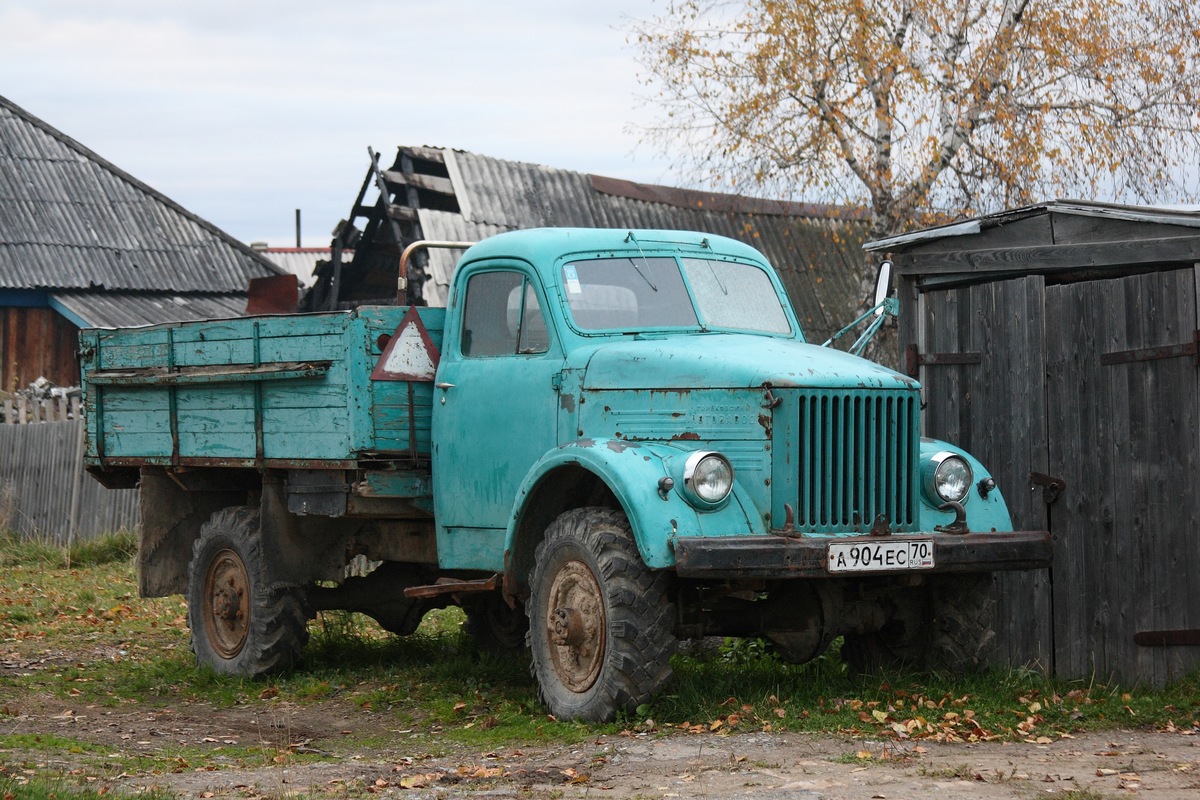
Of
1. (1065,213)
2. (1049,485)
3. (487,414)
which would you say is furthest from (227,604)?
(1065,213)

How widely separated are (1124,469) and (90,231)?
2042 cm

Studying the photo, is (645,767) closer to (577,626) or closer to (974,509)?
(577,626)

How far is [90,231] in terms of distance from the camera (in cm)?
2494

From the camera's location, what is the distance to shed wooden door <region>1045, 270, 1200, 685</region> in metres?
7.86

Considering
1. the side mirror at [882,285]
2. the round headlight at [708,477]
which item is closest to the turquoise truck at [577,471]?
the round headlight at [708,477]

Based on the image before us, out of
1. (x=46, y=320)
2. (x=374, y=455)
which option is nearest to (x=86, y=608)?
(x=374, y=455)

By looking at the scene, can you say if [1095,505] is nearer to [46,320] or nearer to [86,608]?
[86,608]

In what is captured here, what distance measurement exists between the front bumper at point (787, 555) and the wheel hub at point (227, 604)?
13.3 feet

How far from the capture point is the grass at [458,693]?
6746 millimetres

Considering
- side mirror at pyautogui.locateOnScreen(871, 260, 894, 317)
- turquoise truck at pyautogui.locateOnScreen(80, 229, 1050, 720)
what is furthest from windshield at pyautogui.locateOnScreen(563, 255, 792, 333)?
side mirror at pyautogui.locateOnScreen(871, 260, 894, 317)

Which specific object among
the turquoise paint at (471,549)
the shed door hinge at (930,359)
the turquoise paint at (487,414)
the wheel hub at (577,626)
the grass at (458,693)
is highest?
the shed door hinge at (930,359)

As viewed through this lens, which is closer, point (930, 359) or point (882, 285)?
point (882, 285)

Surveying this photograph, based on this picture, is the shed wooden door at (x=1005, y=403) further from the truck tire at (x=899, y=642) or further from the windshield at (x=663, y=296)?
the windshield at (x=663, y=296)

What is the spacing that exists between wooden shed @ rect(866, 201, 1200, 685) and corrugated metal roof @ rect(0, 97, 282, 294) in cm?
1791
